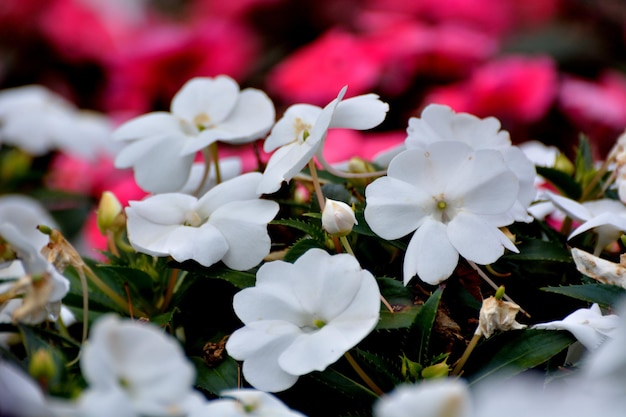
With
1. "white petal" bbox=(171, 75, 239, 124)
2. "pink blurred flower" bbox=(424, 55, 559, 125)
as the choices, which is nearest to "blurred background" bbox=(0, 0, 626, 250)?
"pink blurred flower" bbox=(424, 55, 559, 125)

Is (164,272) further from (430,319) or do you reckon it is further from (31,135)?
(31,135)

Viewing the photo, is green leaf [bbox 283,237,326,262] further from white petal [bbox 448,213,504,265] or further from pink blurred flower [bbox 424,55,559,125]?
pink blurred flower [bbox 424,55,559,125]

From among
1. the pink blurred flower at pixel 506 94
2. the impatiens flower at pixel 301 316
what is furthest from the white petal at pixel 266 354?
the pink blurred flower at pixel 506 94

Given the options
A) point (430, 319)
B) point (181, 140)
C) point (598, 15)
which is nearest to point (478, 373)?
point (430, 319)

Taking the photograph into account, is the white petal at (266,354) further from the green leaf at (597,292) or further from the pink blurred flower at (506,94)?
the pink blurred flower at (506,94)

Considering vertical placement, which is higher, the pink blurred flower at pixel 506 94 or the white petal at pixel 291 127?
the white petal at pixel 291 127

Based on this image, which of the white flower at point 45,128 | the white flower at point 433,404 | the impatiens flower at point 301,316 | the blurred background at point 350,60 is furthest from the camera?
the blurred background at point 350,60

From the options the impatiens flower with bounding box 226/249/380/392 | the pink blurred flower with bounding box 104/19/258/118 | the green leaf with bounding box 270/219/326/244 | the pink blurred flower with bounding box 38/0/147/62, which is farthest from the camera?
the pink blurred flower with bounding box 38/0/147/62
